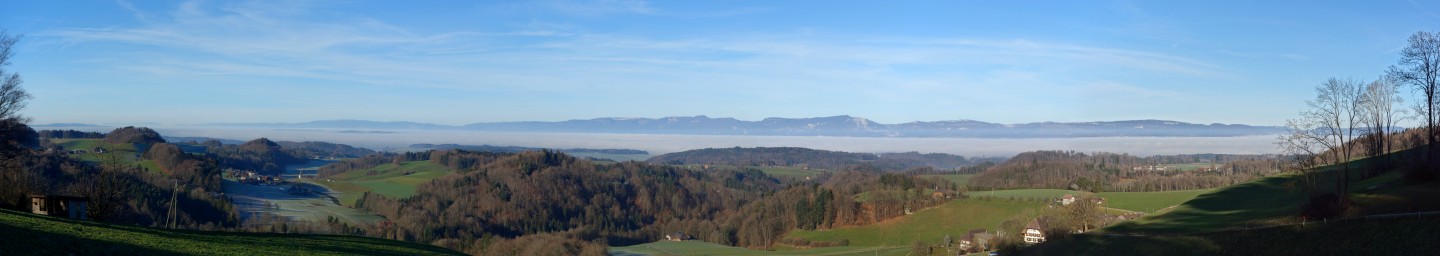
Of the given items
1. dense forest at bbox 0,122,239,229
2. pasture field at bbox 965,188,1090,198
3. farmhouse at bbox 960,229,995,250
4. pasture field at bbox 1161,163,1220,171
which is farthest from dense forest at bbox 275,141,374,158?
pasture field at bbox 1161,163,1220,171

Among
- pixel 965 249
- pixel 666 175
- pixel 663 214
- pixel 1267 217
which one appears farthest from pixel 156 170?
pixel 1267 217

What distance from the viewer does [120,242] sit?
16.0 metres

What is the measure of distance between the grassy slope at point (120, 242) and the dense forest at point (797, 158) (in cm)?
13484

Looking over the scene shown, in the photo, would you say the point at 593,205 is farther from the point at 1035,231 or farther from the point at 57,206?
the point at 57,206

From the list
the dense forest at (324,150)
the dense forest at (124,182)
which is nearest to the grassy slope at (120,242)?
the dense forest at (124,182)

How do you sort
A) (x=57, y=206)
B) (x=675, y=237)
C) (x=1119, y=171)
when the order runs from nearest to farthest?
(x=57, y=206) < (x=675, y=237) < (x=1119, y=171)

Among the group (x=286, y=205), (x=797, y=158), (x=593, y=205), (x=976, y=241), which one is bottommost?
(x=593, y=205)

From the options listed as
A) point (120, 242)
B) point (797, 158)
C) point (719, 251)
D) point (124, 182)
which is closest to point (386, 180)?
point (124, 182)

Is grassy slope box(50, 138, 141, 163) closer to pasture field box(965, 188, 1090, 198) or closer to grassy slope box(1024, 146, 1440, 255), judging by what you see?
pasture field box(965, 188, 1090, 198)

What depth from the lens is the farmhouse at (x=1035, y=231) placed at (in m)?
42.9

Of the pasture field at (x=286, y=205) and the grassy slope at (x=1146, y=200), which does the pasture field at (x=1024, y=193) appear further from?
the pasture field at (x=286, y=205)

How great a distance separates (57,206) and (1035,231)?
139 feet

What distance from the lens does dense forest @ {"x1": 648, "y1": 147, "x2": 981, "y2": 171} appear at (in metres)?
157

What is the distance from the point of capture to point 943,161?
15275 centimetres
